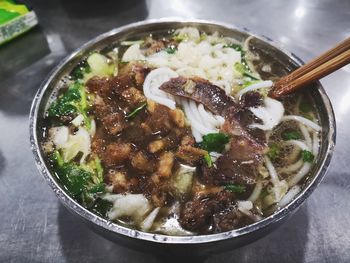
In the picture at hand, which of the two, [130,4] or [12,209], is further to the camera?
[130,4]

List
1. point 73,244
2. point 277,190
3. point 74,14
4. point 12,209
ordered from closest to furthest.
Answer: point 277,190
point 73,244
point 12,209
point 74,14

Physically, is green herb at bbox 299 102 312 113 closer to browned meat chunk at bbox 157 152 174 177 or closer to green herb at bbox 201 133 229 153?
green herb at bbox 201 133 229 153

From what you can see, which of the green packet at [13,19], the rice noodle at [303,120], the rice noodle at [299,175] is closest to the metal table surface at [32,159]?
the green packet at [13,19]

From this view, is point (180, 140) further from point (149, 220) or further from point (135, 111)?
point (149, 220)

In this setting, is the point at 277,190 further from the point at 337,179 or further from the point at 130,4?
the point at 130,4

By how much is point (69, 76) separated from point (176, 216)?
134 cm

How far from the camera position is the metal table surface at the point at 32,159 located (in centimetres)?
246

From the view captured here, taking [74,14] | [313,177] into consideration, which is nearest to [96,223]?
[313,177]

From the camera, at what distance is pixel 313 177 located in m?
2.06

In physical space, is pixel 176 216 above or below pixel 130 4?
below

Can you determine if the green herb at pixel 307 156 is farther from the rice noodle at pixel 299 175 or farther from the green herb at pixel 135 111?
the green herb at pixel 135 111

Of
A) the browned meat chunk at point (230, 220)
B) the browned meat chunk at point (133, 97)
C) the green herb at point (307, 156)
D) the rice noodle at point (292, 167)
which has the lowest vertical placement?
the browned meat chunk at point (230, 220)

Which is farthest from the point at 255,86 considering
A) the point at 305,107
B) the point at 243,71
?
the point at 305,107

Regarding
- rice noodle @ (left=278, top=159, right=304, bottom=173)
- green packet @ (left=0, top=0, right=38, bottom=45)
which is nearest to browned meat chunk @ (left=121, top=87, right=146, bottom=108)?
rice noodle @ (left=278, top=159, right=304, bottom=173)
